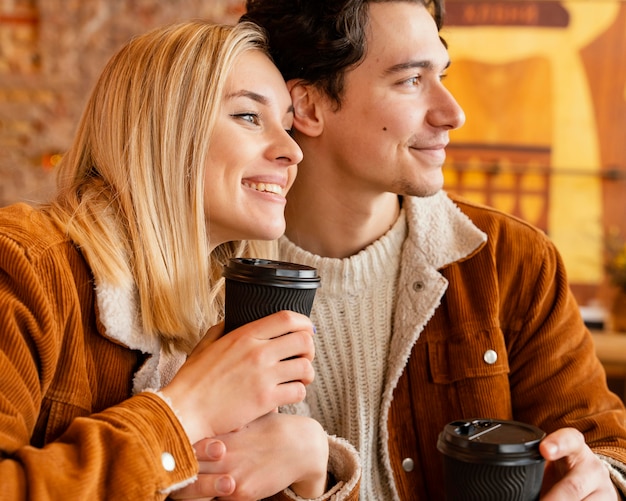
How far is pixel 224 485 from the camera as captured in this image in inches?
50.5

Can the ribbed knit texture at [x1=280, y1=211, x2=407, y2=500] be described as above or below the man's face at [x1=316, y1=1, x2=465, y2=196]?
below

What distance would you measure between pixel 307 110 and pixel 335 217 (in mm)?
271

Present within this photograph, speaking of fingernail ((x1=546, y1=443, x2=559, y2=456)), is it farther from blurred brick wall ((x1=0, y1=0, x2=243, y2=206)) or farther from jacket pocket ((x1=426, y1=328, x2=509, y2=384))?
blurred brick wall ((x1=0, y1=0, x2=243, y2=206))

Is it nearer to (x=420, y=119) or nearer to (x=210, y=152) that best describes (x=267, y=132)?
(x=210, y=152)

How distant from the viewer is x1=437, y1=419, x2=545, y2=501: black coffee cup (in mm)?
1113

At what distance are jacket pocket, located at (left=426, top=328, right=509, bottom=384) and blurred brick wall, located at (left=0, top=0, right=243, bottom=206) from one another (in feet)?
7.78

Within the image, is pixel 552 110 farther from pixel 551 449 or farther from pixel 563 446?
pixel 551 449

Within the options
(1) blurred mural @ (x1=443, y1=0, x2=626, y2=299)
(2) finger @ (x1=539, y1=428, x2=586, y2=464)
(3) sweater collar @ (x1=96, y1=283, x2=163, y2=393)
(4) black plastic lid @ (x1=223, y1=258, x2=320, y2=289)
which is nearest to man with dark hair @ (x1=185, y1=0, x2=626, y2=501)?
(2) finger @ (x1=539, y1=428, x2=586, y2=464)

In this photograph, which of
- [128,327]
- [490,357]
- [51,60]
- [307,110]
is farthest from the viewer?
[51,60]

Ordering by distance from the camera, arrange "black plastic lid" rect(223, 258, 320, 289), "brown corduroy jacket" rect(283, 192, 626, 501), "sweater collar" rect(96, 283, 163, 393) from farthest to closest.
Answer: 1. "brown corduroy jacket" rect(283, 192, 626, 501)
2. "sweater collar" rect(96, 283, 163, 393)
3. "black plastic lid" rect(223, 258, 320, 289)

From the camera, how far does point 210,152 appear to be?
1541 mm

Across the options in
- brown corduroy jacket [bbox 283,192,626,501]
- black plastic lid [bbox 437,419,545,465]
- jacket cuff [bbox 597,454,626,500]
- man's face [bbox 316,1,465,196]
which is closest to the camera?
black plastic lid [bbox 437,419,545,465]

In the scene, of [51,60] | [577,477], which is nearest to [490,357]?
[577,477]

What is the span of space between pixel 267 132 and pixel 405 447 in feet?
2.34
